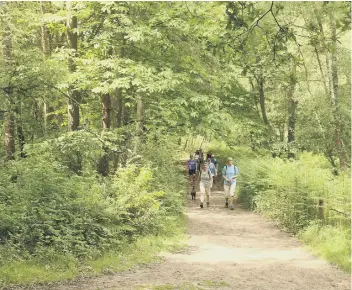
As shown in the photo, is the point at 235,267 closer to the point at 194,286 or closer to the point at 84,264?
the point at 194,286

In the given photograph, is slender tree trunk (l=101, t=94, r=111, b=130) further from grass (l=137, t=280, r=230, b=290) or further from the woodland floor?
grass (l=137, t=280, r=230, b=290)

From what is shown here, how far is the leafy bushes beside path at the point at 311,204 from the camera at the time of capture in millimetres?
10156

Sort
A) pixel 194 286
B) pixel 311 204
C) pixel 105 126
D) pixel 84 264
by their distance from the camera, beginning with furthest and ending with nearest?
pixel 105 126 → pixel 311 204 → pixel 84 264 → pixel 194 286

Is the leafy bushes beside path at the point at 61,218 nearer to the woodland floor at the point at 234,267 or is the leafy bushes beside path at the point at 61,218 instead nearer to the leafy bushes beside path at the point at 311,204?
the woodland floor at the point at 234,267

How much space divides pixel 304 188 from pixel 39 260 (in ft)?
25.4

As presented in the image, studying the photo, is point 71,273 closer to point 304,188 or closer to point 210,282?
point 210,282

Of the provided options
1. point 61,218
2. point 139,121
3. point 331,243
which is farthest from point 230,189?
point 61,218

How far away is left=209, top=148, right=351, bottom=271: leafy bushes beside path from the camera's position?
10.2 m

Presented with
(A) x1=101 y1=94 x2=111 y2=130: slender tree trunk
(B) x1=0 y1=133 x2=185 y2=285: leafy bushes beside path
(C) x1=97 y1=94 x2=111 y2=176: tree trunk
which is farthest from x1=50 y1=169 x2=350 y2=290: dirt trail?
(A) x1=101 y1=94 x2=111 y2=130: slender tree trunk

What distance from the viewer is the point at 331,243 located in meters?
10.1

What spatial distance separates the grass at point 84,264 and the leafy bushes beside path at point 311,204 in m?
3.52

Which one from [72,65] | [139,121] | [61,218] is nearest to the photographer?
[61,218]

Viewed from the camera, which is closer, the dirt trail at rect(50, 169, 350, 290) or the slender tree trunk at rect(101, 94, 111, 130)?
the dirt trail at rect(50, 169, 350, 290)

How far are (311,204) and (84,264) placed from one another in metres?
6.77
